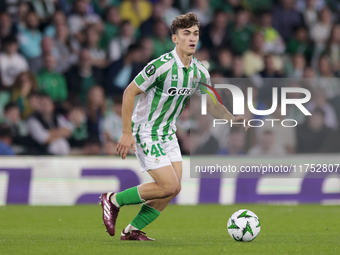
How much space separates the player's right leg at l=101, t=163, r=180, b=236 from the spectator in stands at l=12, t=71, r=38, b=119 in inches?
218

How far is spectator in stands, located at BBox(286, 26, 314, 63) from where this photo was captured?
1360 cm

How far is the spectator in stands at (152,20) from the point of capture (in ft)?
41.4

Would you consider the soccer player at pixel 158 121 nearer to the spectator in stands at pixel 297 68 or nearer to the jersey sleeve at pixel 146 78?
the jersey sleeve at pixel 146 78

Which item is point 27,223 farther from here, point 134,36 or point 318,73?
point 318,73

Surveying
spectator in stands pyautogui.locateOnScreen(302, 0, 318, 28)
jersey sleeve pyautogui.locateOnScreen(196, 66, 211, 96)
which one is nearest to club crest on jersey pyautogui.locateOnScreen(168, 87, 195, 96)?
jersey sleeve pyautogui.locateOnScreen(196, 66, 211, 96)

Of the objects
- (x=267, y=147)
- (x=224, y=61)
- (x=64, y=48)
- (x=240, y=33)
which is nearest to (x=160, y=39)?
(x=224, y=61)

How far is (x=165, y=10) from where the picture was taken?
1309 cm

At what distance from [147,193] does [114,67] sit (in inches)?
255

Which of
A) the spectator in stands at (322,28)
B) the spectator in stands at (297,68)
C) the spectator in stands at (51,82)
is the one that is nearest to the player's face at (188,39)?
the spectator in stands at (51,82)

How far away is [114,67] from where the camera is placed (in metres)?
11.7

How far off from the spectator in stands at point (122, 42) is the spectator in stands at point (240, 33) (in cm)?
237

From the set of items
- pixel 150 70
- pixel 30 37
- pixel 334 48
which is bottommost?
pixel 334 48

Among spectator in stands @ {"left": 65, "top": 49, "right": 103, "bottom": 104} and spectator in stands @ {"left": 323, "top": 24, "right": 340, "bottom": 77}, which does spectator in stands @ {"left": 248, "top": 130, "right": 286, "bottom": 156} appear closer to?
spectator in stands @ {"left": 323, "top": 24, "right": 340, "bottom": 77}

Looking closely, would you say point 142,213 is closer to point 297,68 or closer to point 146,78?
point 146,78
